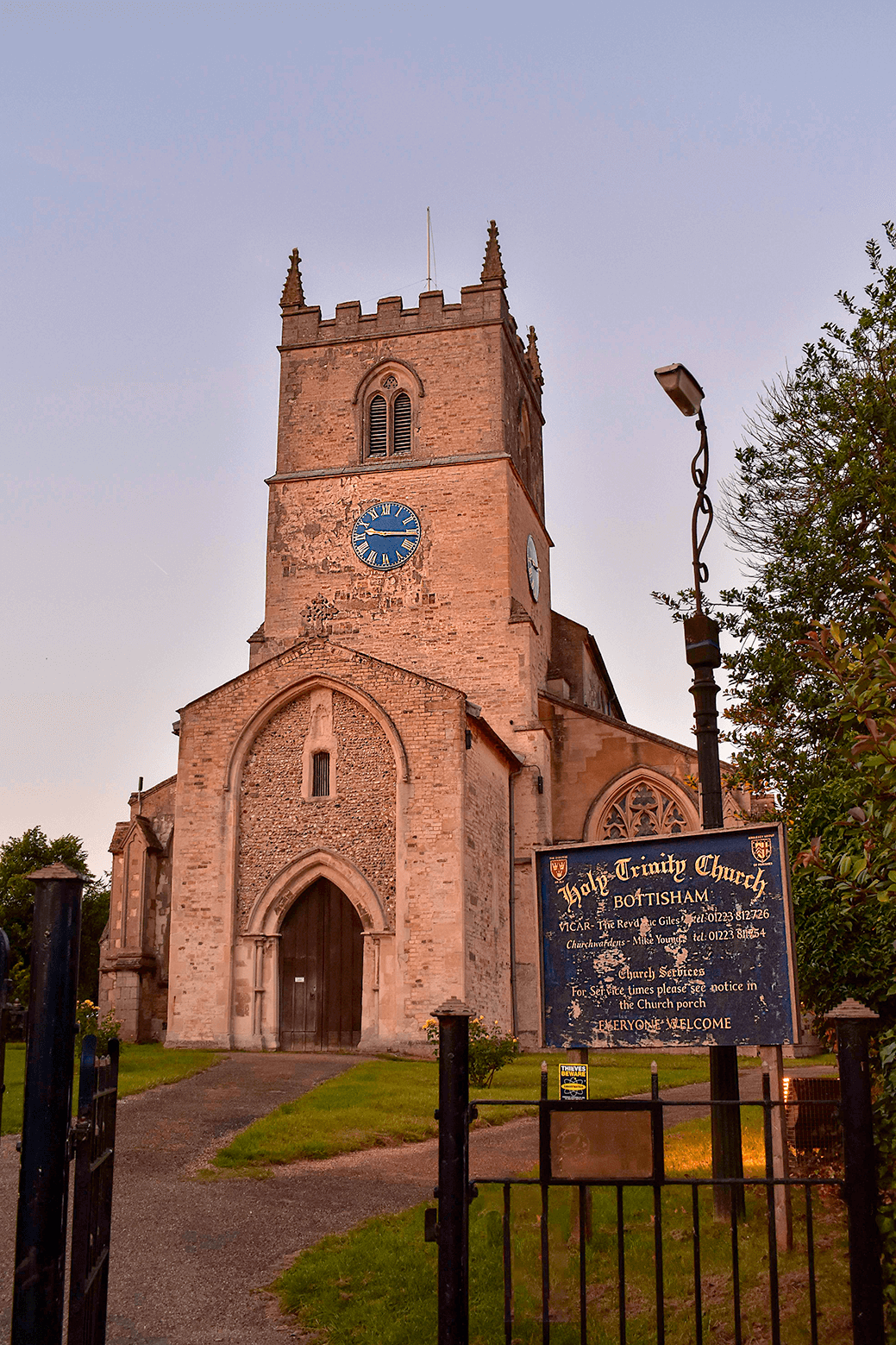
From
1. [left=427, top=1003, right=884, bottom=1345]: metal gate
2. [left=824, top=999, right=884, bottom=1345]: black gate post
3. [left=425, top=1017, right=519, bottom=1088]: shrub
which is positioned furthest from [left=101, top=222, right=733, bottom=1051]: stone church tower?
[left=824, top=999, right=884, bottom=1345]: black gate post

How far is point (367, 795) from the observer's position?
78.5ft

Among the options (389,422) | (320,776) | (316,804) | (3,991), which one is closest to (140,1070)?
(316,804)

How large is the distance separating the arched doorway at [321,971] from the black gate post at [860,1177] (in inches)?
772

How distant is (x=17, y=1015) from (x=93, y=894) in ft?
165

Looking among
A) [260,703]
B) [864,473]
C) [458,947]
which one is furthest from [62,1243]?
[260,703]

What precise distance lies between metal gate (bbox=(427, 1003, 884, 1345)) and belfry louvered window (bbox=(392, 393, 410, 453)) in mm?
23889

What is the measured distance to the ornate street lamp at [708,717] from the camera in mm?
6844

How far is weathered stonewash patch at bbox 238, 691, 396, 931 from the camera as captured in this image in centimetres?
2366

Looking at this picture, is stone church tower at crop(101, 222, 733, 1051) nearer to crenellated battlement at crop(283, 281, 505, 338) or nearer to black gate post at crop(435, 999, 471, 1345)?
crenellated battlement at crop(283, 281, 505, 338)

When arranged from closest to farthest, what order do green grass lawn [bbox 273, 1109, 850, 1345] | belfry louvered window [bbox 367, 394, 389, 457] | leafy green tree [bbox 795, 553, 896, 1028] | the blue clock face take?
leafy green tree [bbox 795, 553, 896, 1028] < green grass lawn [bbox 273, 1109, 850, 1345] < the blue clock face < belfry louvered window [bbox 367, 394, 389, 457]

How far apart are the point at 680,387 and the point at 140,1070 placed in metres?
14.8

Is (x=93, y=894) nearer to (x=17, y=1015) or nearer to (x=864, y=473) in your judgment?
(x=864, y=473)

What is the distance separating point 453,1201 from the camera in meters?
4.69

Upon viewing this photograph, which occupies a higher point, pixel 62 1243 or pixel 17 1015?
pixel 17 1015
